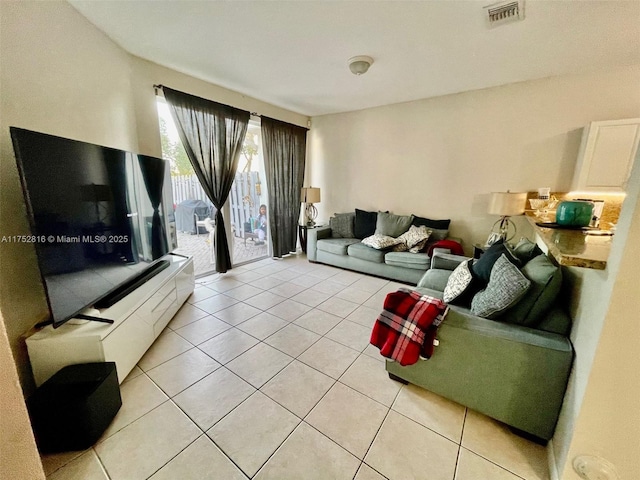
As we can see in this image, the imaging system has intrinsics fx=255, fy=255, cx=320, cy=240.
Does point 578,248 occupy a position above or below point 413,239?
above

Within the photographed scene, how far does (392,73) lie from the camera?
2852 millimetres

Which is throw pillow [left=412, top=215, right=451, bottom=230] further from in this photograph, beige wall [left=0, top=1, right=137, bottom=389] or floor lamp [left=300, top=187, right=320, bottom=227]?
beige wall [left=0, top=1, right=137, bottom=389]

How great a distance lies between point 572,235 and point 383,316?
127 cm

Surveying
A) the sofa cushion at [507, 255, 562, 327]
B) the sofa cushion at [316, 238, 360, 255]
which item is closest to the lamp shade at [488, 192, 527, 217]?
the sofa cushion at [507, 255, 562, 327]

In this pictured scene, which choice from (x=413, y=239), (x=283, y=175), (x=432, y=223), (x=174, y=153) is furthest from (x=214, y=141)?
(x=432, y=223)

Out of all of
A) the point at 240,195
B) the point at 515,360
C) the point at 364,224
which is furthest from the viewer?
the point at 240,195

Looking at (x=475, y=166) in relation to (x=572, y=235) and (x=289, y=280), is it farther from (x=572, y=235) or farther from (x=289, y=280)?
(x=289, y=280)

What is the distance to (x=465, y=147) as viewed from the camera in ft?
11.5

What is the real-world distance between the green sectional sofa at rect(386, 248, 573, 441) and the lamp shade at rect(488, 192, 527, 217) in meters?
1.71

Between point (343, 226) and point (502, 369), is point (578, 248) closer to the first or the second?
point (502, 369)

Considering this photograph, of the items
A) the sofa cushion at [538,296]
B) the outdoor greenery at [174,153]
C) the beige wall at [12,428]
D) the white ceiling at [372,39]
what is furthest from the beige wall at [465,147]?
the outdoor greenery at [174,153]

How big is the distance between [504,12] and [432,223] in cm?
239

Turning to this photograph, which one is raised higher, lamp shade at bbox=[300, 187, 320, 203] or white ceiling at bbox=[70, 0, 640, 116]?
white ceiling at bbox=[70, 0, 640, 116]

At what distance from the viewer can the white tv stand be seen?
145cm
